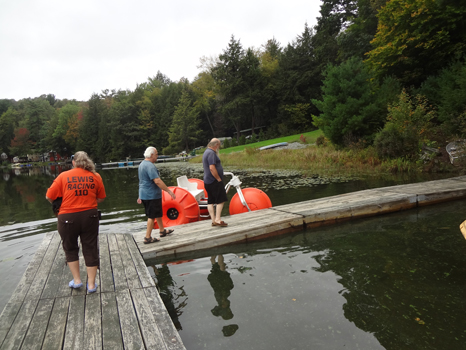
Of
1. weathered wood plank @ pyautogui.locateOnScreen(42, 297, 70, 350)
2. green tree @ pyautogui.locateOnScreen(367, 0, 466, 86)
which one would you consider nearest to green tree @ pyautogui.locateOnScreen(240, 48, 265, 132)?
green tree @ pyautogui.locateOnScreen(367, 0, 466, 86)

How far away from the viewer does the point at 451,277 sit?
450cm

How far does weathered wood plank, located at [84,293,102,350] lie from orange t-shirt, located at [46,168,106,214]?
1.01 m

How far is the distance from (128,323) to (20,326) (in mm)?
1000

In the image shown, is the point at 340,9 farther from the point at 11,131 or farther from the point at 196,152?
the point at 11,131

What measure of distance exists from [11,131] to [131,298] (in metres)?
104

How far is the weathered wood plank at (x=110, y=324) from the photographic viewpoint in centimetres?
268

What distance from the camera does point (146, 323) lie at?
298 centimetres

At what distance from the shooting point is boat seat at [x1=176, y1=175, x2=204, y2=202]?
28.7 feet

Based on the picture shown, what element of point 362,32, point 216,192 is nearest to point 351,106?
point 362,32

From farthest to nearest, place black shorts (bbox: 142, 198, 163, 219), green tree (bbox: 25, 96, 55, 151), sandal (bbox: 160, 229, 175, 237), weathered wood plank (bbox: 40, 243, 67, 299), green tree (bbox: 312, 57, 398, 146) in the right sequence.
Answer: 1. green tree (bbox: 25, 96, 55, 151)
2. green tree (bbox: 312, 57, 398, 146)
3. sandal (bbox: 160, 229, 175, 237)
4. black shorts (bbox: 142, 198, 163, 219)
5. weathered wood plank (bbox: 40, 243, 67, 299)

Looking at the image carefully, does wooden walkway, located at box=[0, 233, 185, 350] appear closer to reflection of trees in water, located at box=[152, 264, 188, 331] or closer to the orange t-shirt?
reflection of trees in water, located at box=[152, 264, 188, 331]

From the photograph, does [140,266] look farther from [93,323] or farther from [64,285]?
[93,323]

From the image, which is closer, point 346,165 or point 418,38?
point 346,165

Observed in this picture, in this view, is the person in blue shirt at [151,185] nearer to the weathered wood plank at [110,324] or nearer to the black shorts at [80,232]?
the black shorts at [80,232]
